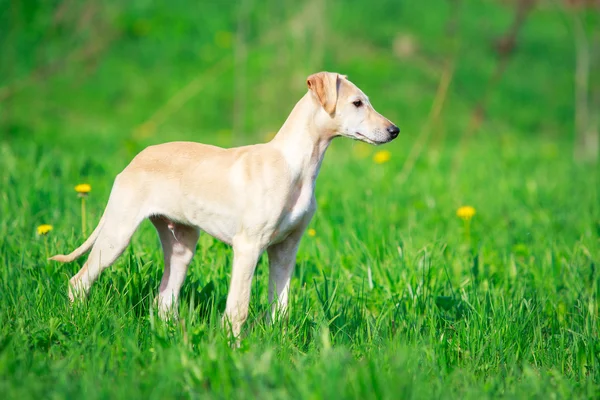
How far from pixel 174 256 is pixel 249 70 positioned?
37.0 ft

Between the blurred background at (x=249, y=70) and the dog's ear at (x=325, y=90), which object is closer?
the dog's ear at (x=325, y=90)

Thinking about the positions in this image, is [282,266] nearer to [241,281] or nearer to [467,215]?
[241,281]

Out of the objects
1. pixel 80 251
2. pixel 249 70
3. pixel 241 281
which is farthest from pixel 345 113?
pixel 249 70

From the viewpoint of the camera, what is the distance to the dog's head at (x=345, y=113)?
13.3ft

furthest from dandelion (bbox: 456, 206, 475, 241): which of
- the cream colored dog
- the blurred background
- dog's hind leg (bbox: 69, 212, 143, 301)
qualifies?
the blurred background

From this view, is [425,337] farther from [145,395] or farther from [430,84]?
[430,84]

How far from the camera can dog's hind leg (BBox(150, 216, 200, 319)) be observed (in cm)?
453

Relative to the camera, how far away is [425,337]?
13.6ft

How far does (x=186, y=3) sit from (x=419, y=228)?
1324 cm

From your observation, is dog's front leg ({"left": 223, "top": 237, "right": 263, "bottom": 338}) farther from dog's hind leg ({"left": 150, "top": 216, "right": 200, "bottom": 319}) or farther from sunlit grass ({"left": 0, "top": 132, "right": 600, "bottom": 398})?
dog's hind leg ({"left": 150, "top": 216, "right": 200, "bottom": 319})

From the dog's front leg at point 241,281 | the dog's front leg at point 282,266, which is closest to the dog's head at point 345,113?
the dog's front leg at point 282,266

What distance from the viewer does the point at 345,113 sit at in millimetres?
4098

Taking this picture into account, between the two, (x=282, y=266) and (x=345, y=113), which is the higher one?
(x=345, y=113)

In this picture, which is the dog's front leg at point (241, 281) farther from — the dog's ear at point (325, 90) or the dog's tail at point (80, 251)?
the dog's tail at point (80, 251)
